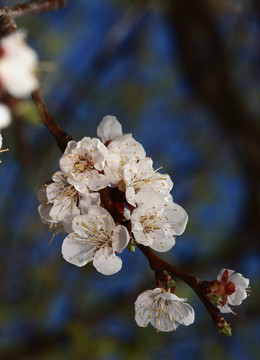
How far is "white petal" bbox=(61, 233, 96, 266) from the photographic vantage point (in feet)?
2.70

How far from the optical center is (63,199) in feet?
2.64

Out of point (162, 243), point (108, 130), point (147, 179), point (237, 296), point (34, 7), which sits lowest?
point (237, 296)

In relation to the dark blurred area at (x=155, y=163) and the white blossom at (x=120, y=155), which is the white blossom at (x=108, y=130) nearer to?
the white blossom at (x=120, y=155)

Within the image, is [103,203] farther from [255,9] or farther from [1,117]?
[255,9]

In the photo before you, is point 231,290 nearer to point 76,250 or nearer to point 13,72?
point 76,250

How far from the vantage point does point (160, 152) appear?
3.52m

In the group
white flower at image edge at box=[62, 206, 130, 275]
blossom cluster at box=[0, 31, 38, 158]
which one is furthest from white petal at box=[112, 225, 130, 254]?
blossom cluster at box=[0, 31, 38, 158]

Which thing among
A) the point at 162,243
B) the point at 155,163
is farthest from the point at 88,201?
the point at 155,163

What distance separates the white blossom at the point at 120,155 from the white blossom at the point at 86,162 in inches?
0.6

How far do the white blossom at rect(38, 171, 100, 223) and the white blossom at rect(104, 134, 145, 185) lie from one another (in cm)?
5

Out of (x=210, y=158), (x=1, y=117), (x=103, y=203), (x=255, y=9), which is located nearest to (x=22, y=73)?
(x=1, y=117)

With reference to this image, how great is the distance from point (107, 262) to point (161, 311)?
0.54 feet

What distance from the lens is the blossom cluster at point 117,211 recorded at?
0.75 meters

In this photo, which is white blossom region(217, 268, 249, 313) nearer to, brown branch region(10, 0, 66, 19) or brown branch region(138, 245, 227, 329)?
brown branch region(138, 245, 227, 329)
